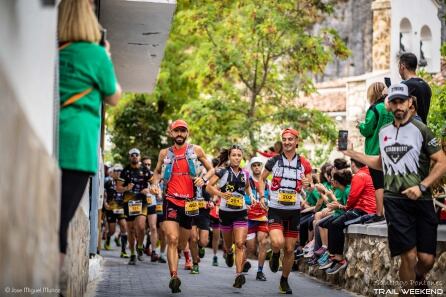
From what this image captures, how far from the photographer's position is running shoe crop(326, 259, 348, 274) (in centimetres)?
1358

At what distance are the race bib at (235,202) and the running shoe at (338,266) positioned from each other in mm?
1838

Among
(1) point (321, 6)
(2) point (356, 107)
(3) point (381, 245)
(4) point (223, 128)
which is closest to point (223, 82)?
(4) point (223, 128)

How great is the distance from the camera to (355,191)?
44.8ft

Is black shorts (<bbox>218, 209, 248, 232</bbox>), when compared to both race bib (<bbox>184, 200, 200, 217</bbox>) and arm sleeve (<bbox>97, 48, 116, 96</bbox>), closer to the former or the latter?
race bib (<bbox>184, 200, 200, 217</bbox>)

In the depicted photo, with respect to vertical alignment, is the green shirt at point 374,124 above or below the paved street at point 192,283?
above

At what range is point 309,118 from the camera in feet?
88.1

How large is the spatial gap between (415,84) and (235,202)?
4980mm

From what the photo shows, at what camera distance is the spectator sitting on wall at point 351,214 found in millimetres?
13648

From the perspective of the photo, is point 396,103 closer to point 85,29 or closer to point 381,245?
point 381,245

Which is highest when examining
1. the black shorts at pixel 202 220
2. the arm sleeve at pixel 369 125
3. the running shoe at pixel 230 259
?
the arm sleeve at pixel 369 125

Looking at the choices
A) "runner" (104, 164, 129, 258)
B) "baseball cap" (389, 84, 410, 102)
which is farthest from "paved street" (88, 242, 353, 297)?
"baseball cap" (389, 84, 410, 102)

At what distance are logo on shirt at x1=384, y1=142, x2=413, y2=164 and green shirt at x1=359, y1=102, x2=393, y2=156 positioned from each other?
281 centimetres

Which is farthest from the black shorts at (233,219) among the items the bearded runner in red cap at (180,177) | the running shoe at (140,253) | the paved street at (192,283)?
the running shoe at (140,253)

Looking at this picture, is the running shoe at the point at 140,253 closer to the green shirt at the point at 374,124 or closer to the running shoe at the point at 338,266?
the running shoe at the point at 338,266
